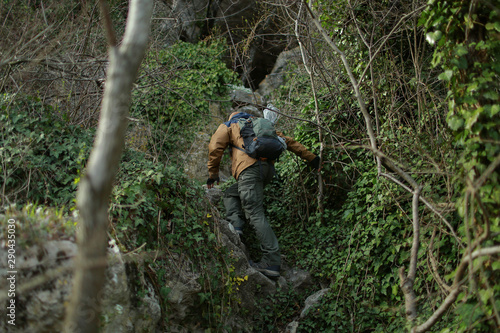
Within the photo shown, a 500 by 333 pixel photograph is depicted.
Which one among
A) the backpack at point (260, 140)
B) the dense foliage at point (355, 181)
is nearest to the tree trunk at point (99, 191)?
the dense foliage at point (355, 181)

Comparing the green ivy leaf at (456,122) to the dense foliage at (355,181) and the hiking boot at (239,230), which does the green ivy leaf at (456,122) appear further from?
the hiking boot at (239,230)

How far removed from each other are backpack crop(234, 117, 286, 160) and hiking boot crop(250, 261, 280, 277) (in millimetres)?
1493

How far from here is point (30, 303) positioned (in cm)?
288

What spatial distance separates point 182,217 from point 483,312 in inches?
123

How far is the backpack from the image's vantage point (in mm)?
5184

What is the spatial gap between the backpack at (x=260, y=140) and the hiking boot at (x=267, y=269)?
149 cm

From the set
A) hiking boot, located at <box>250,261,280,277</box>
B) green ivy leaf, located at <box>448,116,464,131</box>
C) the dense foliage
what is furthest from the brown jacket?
green ivy leaf, located at <box>448,116,464,131</box>

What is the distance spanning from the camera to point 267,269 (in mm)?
5246

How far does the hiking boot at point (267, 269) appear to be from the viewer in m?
5.21

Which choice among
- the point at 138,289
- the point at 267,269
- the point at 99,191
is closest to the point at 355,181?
the point at 267,269

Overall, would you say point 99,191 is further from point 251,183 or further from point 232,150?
point 232,150

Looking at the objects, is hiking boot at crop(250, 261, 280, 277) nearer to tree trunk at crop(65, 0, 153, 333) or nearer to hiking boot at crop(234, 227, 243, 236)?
hiking boot at crop(234, 227, 243, 236)

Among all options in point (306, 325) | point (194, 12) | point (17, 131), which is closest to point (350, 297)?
point (306, 325)

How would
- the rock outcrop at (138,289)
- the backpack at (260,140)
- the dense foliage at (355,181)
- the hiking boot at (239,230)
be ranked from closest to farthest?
the rock outcrop at (138,289) < the dense foliage at (355,181) < the backpack at (260,140) < the hiking boot at (239,230)
